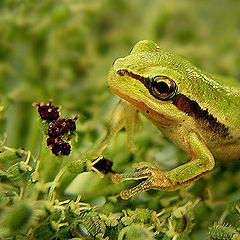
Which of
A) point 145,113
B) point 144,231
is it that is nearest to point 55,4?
point 145,113

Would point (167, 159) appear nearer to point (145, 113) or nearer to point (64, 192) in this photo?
point (145, 113)

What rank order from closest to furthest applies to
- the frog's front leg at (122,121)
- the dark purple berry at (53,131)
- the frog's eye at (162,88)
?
the dark purple berry at (53,131), the frog's eye at (162,88), the frog's front leg at (122,121)

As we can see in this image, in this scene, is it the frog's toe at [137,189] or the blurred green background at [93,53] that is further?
the blurred green background at [93,53]

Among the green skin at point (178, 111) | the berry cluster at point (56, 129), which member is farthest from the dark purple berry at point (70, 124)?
the green skin at point (178, 111)

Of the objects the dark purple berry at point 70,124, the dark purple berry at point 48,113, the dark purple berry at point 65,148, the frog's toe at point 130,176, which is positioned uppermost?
the dark purple berry at point 48,113

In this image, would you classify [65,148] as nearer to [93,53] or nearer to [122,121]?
[122,121]

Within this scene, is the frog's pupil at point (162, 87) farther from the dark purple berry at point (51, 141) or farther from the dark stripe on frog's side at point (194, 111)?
the dark purple berry at point (51, 141)

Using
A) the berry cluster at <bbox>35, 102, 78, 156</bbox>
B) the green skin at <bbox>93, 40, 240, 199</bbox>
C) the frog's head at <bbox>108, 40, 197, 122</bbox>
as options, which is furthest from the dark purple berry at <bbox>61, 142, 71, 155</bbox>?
the frog's head at <bbox>108, 40, 197, 122</bbox>

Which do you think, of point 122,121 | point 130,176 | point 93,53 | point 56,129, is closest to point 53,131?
point 56,129
